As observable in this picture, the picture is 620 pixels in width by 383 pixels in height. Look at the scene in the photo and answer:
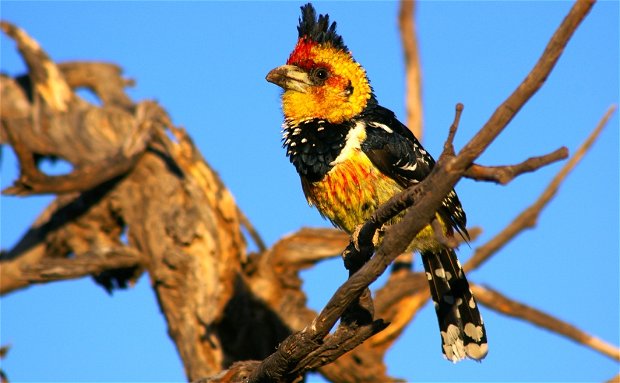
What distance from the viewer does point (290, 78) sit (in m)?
5.59

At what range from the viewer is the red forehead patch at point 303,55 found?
563 centimetres

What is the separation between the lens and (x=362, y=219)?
528 cm

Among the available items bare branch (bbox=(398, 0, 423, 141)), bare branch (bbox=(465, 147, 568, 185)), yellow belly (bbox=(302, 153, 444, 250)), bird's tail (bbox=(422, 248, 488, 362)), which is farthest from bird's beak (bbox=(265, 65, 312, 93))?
bare branch (bbox=(398, 0, 423, 141))

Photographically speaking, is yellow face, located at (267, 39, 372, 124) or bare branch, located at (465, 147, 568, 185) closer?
bare branch, located at (465, 147, 568, 185)

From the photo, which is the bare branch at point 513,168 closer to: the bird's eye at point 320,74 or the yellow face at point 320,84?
the yellow face at point 320,84

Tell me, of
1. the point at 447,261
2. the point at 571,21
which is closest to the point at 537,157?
the point at 571,21

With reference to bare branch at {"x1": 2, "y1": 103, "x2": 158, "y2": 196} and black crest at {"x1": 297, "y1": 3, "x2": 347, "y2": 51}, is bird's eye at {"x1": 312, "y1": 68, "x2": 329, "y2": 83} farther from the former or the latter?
bare branch at {"x1": 2, "y1": 103, "x2": 158, "y2": 196}

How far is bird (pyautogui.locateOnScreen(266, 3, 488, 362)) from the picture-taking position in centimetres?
516

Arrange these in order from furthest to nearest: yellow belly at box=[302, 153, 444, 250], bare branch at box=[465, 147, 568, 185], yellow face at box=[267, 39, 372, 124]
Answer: yellow face at box=[267, 39, 372, 124] → yellow belly at box=[302, 153, 444, 250] → bare branch at box=[465, 147, 568, 185]

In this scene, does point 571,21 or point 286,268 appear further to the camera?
point 286,268

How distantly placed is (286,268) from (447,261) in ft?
10.5

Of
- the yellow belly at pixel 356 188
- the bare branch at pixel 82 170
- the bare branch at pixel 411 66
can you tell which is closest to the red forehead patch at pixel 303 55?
the yellow belly at pixel 356 188

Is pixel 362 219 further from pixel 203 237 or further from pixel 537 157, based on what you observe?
pixel 203 237

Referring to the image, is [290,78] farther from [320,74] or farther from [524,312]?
[524,312]
